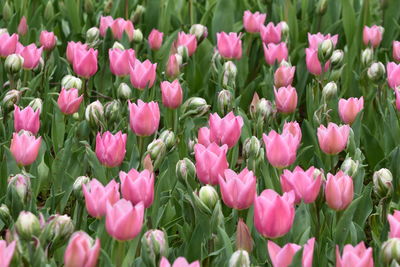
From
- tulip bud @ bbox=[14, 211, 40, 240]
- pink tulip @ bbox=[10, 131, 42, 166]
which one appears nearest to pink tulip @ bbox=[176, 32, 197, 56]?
pink tulip @ bbox=[10, 131, 42, 166]

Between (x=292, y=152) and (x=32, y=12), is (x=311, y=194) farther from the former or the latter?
(x=32, y=12)

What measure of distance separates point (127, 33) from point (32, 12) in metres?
0.89

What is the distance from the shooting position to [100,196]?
6.67ft

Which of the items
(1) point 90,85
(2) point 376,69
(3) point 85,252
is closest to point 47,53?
(1) point 90,85

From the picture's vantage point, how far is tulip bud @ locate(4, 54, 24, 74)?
125 inches

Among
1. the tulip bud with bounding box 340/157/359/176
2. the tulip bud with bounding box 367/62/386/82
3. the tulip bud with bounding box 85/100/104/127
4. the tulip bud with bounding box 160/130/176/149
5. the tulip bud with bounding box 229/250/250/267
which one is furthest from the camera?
the tulip bud with bounding box 367/62/386/82

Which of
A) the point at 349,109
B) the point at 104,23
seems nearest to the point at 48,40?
the point at 104,23

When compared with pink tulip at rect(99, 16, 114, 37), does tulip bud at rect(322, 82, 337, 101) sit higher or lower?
lower

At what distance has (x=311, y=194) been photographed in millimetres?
2180

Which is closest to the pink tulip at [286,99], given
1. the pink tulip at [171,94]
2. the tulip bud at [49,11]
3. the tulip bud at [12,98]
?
the pink tulip at [171,94]

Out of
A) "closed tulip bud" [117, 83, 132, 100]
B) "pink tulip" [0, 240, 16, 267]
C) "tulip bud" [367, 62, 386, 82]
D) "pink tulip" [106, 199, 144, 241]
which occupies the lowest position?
"tulip bud" [367, 62, 386, 82]

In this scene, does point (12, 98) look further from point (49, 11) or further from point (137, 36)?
point (49, 11)

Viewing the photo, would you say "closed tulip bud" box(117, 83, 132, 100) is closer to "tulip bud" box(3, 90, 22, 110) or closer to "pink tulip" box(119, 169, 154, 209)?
"tulip bud" box(3, 90, 22, 110)

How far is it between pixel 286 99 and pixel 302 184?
0.88 metres
